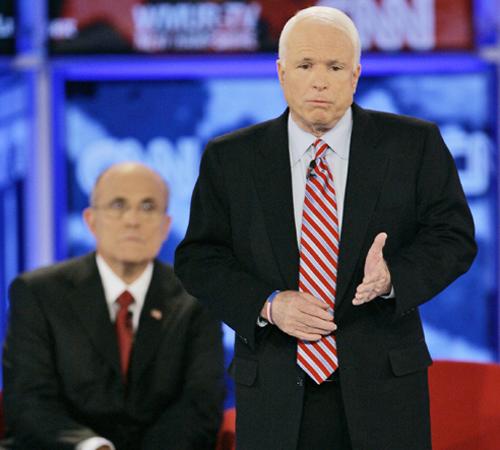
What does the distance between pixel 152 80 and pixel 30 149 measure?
625 millimetres

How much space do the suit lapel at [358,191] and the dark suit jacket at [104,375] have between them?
125cm

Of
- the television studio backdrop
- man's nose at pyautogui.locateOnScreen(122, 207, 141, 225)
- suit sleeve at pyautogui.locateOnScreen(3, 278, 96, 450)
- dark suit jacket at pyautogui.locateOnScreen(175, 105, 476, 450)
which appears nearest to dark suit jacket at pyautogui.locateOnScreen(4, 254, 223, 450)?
suit sleeve at pyautogui.locateOnScreen(3, 278, 96, 450)

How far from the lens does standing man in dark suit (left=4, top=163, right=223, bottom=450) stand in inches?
124

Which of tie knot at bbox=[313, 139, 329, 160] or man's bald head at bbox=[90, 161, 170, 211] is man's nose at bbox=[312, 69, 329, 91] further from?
man's bald head at bbox=[90, 161, 170, 211]

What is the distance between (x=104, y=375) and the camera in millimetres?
3199

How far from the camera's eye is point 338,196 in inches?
81.2

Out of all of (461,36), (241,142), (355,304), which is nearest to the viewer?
(355,304)

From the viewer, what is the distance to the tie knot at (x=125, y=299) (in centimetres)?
337

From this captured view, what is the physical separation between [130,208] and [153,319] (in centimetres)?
Result: 41

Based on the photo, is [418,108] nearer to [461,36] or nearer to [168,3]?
[461,36]

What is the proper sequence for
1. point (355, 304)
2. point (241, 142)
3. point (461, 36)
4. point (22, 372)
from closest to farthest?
point (355, 304)
point (241, 142)
point (22, 372)
point (461, 36)

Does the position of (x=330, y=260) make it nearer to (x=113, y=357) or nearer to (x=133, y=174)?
(x=113, y=357)

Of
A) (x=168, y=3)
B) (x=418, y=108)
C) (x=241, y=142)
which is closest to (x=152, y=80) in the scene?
(x=168, y=3)

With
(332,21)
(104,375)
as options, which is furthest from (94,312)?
(332,21)
